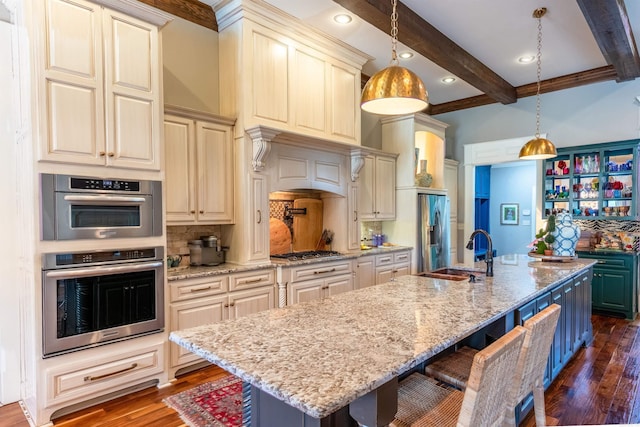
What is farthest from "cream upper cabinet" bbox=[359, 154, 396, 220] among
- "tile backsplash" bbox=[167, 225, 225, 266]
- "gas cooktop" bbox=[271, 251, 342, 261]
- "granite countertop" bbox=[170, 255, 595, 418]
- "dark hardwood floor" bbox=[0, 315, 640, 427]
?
"dark hardwood floor" bbox=[0, 315, 640, 427]

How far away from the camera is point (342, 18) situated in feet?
12.1

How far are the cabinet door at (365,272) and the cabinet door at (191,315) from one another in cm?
178

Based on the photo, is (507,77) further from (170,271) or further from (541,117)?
(170,271)

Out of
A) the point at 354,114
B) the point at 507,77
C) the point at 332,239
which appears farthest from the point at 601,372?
the point at 507,77

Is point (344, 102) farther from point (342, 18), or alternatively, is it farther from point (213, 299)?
point (213, 299)

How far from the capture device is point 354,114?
458 cm

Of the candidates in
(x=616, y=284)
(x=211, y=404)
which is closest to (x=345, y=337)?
(x=211, y=404)

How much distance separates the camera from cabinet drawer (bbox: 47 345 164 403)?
240 cm

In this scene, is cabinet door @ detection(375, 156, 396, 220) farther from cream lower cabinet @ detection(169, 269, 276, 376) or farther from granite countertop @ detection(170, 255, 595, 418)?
granite countertop @ detection(170, 255, 595, 418)

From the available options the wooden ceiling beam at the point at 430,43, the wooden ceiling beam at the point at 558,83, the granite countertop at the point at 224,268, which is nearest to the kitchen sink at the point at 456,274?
the granite countertop at the point at 224,268

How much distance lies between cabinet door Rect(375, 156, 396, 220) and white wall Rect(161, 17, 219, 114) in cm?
242

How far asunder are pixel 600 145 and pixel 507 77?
59.5 inches

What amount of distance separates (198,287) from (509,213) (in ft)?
24.9

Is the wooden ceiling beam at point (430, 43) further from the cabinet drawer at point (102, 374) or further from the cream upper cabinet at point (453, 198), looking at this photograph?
→ the cabinet drawer at point (102, 374)
